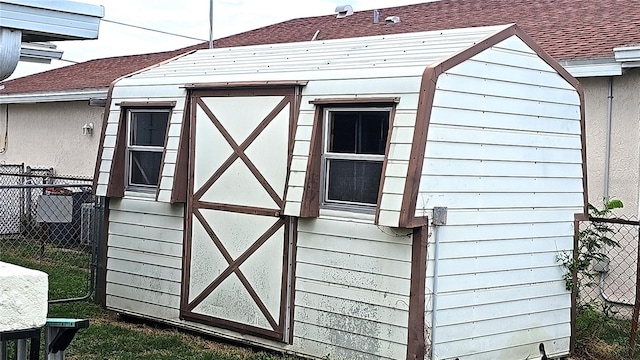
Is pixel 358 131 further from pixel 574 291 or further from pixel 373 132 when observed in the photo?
pixel 574 291

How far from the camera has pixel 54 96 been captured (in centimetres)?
1738

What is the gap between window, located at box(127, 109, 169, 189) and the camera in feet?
29.5

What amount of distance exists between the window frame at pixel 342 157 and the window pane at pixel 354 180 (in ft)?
0.09

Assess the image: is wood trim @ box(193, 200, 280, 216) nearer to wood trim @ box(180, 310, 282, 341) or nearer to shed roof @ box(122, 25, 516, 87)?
wood trim @ box(180, 310, 282, 341)

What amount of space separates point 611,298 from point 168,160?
518 cm

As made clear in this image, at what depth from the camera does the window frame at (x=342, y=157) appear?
6.74 m

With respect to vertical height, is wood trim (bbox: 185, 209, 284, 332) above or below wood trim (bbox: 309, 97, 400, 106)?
below

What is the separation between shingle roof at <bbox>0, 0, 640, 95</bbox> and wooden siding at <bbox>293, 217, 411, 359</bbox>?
167 inches

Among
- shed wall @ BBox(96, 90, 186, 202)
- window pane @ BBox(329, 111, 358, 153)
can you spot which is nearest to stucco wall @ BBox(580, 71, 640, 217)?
window pane @ BBox(329, 111, 358, 153)

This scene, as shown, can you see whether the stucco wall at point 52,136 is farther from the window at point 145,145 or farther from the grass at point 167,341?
the window at point 145,145

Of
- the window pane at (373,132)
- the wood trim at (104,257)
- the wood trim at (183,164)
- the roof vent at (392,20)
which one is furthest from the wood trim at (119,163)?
the roof vent at (392,20)

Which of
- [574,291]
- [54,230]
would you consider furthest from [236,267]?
[54,230]

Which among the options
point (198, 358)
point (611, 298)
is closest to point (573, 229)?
point (611, 298)

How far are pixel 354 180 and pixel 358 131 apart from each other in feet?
1.34
